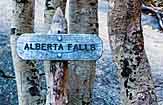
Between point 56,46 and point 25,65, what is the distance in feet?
4.30

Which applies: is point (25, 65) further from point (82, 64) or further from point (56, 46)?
point (56, 46)

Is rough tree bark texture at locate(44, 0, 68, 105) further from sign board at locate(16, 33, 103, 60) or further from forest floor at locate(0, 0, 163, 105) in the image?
forest floor at locate(0, 0, 163, 105)

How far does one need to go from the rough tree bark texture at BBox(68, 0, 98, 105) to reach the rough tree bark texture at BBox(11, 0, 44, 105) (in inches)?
12.3

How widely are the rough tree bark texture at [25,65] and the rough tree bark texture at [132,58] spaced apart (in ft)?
4.07

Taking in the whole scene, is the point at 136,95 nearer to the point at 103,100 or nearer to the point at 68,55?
the point at 68,55

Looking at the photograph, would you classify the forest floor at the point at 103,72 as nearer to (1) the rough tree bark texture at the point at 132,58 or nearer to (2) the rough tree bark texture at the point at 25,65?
(2) the rough tree bark texture at the point at 25,65

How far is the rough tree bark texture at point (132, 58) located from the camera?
3.47m

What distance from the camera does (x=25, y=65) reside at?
4.60m

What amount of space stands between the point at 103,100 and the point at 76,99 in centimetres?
277

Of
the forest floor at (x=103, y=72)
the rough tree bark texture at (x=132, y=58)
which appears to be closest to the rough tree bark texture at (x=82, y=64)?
the rough tree bark texture at (x=132, y=58)

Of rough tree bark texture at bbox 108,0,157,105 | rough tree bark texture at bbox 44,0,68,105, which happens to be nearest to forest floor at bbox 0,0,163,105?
rough tree bark texture at bbox 108,0,157,105

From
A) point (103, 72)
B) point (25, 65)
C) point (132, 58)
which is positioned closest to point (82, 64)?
point (25, 65)

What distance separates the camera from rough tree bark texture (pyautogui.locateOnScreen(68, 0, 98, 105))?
15.3 feet

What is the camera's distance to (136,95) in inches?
138
